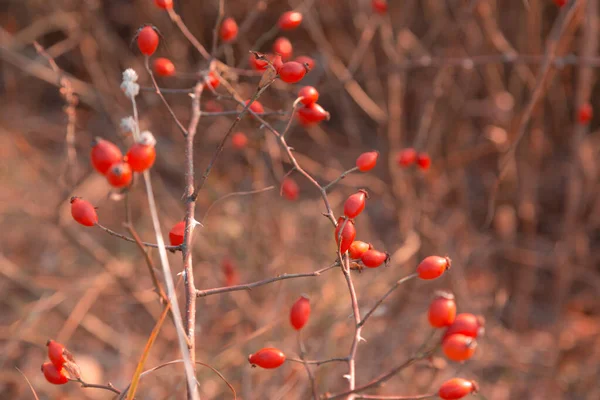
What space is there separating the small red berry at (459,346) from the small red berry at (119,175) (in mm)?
597

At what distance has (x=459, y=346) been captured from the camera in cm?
90

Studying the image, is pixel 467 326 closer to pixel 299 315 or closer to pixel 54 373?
pixel 299 315

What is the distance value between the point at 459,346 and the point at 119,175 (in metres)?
0.62

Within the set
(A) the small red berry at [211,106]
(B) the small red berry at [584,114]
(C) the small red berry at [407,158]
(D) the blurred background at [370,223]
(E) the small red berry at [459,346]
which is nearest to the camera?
(E) the small red berry at [459,346]

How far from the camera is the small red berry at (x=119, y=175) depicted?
2.37 feet

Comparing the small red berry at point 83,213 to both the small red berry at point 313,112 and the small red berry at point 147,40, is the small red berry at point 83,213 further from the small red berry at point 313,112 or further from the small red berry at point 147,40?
the small red berry at point 313,112

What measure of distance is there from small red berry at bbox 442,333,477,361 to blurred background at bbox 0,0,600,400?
3.42 feet

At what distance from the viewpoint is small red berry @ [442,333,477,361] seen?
897 mm

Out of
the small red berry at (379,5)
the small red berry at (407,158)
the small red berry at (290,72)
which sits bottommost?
the small red berry at (290,72)

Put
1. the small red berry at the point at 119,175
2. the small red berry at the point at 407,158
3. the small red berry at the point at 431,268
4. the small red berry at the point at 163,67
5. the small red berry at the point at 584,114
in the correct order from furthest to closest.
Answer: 1. the small red berry at the point at 584,114
2. the small red berry at the point at 407,158
3. the small red berry at the point at 163,67
4. the small red berry at the point at 431,268
5. the small red berry at the point at 119,175

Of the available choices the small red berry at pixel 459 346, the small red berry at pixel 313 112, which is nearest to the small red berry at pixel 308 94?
the small red berry at pixel 313 112

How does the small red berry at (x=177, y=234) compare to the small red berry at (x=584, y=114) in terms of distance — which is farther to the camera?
the small red berry at (x=584, y=114)

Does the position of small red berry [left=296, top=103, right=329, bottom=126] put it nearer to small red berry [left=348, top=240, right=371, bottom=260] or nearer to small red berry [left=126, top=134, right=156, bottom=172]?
small red berry [left=348, top=240, right=371, bottom=260]

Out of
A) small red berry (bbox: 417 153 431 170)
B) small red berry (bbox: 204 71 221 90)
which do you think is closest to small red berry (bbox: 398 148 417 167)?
small red berry (bbox: 417 153 431 170)
